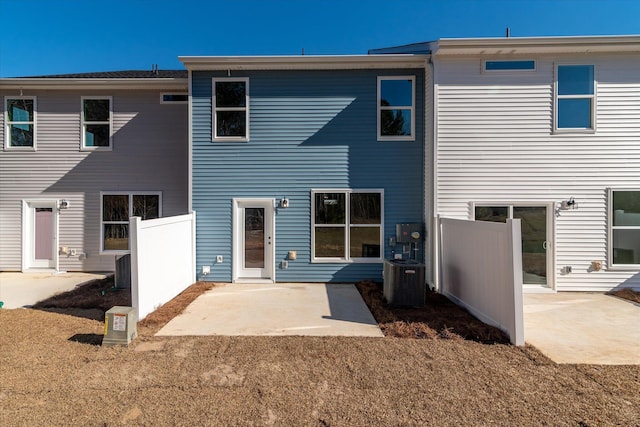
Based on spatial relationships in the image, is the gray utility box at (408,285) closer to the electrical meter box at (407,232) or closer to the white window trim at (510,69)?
the electrical meter box at (407,232)

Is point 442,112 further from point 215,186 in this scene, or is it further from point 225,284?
point 225,284

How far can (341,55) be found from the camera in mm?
7164

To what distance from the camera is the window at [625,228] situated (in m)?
6.80

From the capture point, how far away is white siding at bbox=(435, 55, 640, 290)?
6.80m

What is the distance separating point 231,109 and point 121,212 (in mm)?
4442

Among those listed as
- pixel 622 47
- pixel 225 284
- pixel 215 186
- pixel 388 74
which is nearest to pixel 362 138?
pixel 388 74

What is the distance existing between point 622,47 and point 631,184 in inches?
116

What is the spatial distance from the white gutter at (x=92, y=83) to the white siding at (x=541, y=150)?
6.99 m

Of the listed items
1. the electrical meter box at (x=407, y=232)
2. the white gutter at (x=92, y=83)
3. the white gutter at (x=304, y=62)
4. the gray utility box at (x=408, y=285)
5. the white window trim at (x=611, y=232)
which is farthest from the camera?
the white gutter at (x=92, y=83)

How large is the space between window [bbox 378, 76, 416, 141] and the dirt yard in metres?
4.76

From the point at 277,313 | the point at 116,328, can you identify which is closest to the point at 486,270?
the point at 277,313

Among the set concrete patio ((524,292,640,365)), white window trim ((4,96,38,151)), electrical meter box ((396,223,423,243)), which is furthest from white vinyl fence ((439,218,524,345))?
white window trim ((4,96,38,151))

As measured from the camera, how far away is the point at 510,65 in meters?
6.90

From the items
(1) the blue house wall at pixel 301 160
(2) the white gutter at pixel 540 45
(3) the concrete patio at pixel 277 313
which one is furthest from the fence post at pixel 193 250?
(2) the white gutter at pixel 540 45
